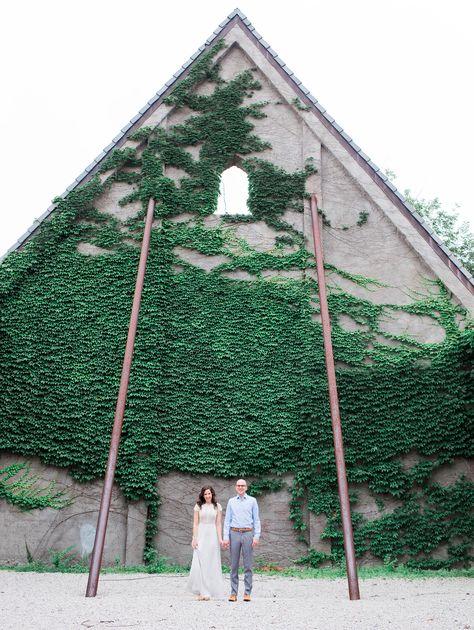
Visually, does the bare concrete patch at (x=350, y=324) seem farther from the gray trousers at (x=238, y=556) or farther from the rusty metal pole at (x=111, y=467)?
the gray trousers at (x=238, y=556)

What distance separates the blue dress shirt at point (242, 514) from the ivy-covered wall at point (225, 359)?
3817 mm

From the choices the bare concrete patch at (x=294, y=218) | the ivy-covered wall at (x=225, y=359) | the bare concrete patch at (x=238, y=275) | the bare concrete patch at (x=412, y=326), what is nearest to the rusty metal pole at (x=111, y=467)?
the ivy-covered wall at (x=225, y=359)

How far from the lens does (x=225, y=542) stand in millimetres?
8461

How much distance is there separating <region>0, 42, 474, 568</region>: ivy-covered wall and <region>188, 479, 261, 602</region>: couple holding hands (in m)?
3.57

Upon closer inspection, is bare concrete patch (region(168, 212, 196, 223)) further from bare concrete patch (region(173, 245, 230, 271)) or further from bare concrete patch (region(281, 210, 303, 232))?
bare concrete patch (region(281, 210, 303, 232))

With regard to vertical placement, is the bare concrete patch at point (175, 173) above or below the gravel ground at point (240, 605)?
above

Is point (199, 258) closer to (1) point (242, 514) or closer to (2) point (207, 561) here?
(1) point (242, 514)

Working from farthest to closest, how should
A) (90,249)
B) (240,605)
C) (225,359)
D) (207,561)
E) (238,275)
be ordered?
(90,249) < (238,275) < (225,359) < (207,561) < (240,605)

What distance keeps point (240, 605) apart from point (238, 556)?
675 millimetres

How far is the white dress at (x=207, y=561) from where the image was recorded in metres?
8.57

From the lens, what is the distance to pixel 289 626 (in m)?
6.43

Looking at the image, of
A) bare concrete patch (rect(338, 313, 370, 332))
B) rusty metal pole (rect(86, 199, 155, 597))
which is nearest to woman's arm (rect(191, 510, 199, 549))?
rusty metal pole (rect(86, 199, 155, 597))

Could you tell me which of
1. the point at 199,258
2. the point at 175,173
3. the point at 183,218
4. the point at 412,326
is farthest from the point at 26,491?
the point at 412,326

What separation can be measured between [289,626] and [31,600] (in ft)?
11.9
